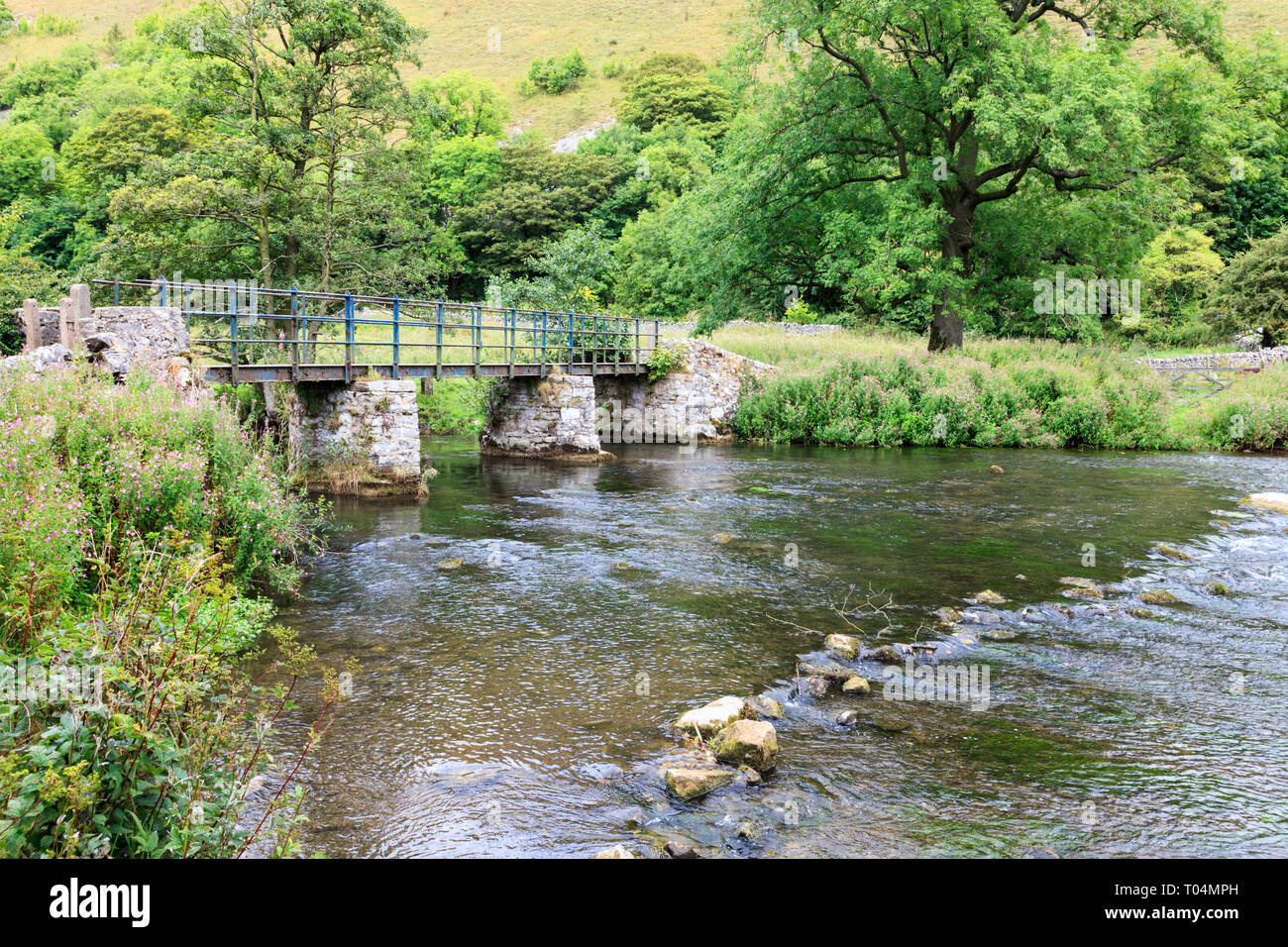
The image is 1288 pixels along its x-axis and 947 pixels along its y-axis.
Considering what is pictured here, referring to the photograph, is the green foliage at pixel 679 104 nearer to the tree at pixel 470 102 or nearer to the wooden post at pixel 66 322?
the tree at pixel 470 102

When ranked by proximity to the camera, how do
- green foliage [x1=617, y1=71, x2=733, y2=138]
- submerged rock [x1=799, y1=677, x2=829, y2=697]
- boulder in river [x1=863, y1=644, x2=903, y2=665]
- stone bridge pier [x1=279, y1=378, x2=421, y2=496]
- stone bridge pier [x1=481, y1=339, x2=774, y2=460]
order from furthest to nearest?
green foliage [x1=617, y1=71, x2=733, y2=138] → stone bridge pier [x1=481, y1=339, x2=774, y2=460] → stone bridge pier [x1=279, y1=378, x2=421, y2=496] → boulder in river [x1=863, y1=644, x2=903, y2=665] → submerged rock [x1=799, y1=677, x2=829, y2=697]

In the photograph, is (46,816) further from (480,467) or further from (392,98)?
(392,98)

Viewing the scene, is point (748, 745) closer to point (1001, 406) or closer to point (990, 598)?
point (990, 598)

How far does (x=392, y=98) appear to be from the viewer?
24.6 meters

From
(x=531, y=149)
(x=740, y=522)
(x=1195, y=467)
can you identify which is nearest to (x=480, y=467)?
(x=740, y=522)

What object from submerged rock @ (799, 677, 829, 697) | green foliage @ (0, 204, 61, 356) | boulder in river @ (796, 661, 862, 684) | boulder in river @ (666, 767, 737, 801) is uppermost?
green foliage @ (0, 204, 61, 356)

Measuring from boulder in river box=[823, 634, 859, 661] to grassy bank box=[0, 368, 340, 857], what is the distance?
4.33 meters

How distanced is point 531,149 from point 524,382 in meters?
40.0

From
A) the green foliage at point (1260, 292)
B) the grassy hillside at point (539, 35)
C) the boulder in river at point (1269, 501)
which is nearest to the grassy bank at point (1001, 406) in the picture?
the boulder in river at point (1269, 501)

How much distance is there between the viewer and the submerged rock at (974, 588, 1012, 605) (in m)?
9.38

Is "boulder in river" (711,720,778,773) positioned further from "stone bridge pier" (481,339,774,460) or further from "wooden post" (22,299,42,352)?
"stone bridge pier" (481,339,774,460)

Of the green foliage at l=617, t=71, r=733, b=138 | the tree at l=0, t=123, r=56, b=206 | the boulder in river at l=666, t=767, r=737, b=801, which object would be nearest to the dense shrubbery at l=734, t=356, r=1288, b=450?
the boulder in river at l=666, t=767, r=737, b=801

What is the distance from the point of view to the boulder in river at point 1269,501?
14.6 meters

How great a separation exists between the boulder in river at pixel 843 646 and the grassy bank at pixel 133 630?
4.33 meters
